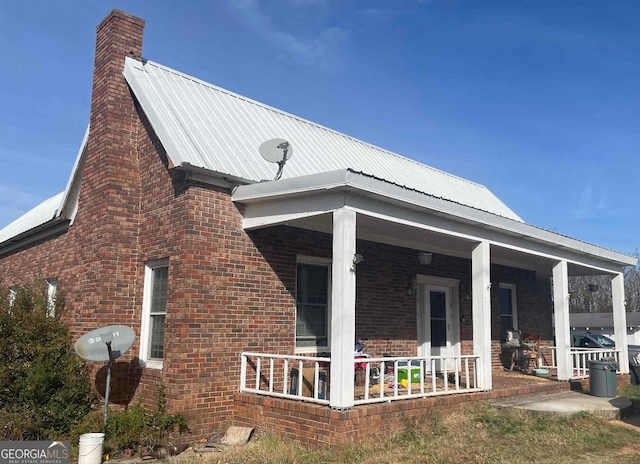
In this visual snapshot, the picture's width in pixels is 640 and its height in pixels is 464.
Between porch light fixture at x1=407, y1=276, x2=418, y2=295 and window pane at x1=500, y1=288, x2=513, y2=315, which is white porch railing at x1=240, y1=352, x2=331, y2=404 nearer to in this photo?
porch light fixture at x1=407, y1=276, x2=418, y2=295

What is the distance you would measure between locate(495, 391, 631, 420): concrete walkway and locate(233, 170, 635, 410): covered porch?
644 millimetres

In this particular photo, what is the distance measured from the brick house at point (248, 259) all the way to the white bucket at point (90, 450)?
133 cm

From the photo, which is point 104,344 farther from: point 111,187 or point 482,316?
point 482,316

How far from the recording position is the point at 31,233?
13883 millimetres

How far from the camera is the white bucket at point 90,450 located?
7.27 metres

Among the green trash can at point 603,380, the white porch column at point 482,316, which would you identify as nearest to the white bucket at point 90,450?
→ the white porch column at point 482,316

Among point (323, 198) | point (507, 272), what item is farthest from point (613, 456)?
point (507, 272)

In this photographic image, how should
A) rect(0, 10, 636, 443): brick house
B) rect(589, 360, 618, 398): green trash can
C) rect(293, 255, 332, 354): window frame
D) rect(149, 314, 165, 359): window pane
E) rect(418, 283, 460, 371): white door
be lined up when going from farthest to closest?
rect(418, 283, 460, 371): white door → rect(589, 360, 618, 398): green trash can → rect(293, 255, 332, 354): window frame → rect(149, 314, 165, 359): window pane → rect(0, 10, 636, 443): brick house

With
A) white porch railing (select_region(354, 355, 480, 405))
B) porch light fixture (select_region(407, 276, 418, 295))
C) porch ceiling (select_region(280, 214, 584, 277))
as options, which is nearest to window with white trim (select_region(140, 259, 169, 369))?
porch ceiling (select_region(280, 214, 584, 277))

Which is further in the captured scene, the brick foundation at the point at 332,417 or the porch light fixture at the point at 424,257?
the porch light fixture at the point at 424,257

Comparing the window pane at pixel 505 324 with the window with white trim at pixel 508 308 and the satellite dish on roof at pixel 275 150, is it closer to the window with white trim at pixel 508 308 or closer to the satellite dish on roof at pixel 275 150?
the window with white trim at pixel 508 308

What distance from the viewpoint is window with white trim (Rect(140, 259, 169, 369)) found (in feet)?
31.4

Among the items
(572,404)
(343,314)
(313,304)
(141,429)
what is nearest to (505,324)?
(572,404)

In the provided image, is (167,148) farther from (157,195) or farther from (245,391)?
(245,391)
